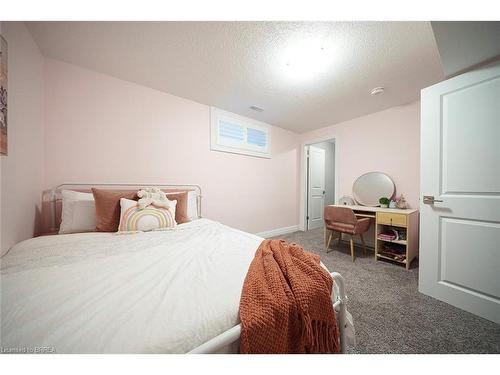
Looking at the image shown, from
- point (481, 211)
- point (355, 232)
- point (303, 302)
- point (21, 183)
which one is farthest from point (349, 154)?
point (21, 183)

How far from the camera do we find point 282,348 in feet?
1.97

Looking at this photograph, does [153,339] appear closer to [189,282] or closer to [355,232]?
[189,282]

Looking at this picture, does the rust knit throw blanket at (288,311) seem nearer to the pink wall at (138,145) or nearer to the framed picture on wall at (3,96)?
the framed picture on wall at (3,96)

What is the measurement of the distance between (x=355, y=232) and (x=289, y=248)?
5.82 feet

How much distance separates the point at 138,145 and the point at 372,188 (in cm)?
361

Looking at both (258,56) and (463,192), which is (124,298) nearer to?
(258,56)

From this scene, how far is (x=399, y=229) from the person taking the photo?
A: 241 cm

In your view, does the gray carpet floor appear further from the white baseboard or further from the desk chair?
the white baseboard

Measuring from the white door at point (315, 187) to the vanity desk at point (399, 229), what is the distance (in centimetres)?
163

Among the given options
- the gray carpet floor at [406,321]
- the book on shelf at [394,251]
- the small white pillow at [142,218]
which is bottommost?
the gray carpet floor at [406,321]

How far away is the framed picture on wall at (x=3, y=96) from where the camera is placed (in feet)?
3.54

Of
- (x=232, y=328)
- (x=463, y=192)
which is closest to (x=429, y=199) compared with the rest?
(x=463, y=192)

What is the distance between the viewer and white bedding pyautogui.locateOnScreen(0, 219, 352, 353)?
1.56 feet

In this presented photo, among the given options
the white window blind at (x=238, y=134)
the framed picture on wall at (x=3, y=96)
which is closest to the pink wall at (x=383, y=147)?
the white window blind at (x=238, y=134)
